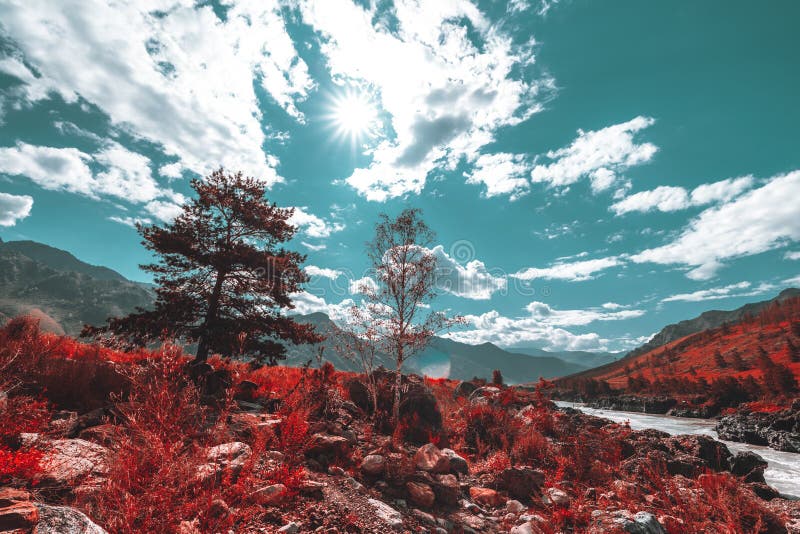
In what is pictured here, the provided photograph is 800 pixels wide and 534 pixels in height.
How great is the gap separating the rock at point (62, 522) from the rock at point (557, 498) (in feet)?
25.3

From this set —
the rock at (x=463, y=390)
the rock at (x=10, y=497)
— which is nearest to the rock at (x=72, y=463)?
the rock at (x=10, y=497)

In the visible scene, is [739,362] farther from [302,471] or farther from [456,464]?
[302,471]

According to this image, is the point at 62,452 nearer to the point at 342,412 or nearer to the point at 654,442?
the point at 342,412

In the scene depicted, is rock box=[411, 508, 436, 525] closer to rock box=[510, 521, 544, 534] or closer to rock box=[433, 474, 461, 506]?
rock box=[433, 474, 461, 506]

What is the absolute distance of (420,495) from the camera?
6062mm

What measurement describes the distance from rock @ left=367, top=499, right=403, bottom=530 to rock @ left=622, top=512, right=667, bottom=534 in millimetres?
3776

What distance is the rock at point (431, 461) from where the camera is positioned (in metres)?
7.45

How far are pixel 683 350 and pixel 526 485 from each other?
150m

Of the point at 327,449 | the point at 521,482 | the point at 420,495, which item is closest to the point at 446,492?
the point at 420,495

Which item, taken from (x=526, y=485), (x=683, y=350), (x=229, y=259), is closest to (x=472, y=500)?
(x=526, y=485)

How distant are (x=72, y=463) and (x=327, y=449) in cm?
373

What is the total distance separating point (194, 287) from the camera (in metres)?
12.2

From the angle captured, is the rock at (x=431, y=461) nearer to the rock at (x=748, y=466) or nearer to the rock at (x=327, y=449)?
the rock at (x=327, y=449)

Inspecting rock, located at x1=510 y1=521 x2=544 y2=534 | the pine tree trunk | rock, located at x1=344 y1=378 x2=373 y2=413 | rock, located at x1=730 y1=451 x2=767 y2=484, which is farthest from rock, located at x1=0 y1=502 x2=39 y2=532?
rock, located at x1=730 y1=451 x2=767 y2=484
